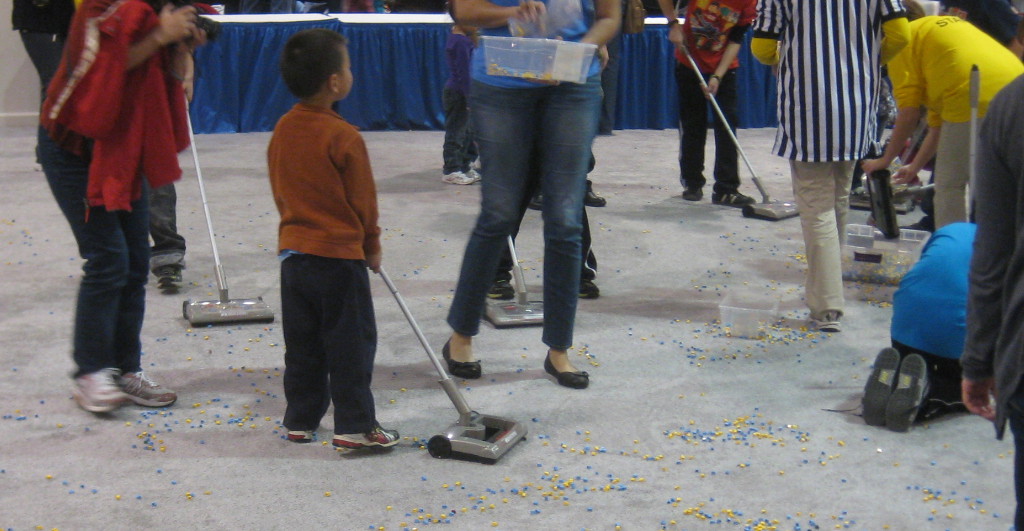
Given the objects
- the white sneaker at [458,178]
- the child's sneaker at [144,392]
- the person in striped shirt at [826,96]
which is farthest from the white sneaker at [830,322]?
the white sneaker at [458,178]

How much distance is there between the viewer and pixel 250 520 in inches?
94.5

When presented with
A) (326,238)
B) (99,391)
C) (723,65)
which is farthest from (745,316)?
(723,65)

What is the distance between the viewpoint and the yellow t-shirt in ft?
12.8

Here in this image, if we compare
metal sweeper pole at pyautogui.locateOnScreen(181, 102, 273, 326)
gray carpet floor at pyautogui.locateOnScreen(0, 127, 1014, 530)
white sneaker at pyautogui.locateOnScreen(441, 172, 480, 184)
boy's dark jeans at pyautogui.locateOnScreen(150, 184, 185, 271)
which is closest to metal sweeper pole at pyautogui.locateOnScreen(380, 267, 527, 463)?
gray carpet floor at pyautogui.locateOnScreen(0, 127, 1014, 530)

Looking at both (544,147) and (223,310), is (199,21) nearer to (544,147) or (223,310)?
(544,147)

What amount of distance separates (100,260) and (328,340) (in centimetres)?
68

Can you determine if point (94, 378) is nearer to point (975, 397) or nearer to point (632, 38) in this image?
point (975, 397)

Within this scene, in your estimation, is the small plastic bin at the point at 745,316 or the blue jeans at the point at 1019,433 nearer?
the blue jeans at the point at 1019,433

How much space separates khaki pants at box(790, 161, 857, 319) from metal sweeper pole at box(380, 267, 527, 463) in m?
1.42

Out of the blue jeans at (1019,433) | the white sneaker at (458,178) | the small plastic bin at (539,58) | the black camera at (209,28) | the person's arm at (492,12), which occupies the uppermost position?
the person's arm at (492,12)

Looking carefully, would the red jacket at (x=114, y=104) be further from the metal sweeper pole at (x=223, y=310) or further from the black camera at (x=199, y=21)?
the metal sweeper pole at (x=223, y=310)

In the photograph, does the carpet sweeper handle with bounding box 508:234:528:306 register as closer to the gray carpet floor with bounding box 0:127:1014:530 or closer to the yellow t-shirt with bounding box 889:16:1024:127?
the gray carpet floor with bounding box 0:127:1014:530

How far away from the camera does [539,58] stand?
2.96 meters

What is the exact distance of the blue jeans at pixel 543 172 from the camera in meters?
3.08
